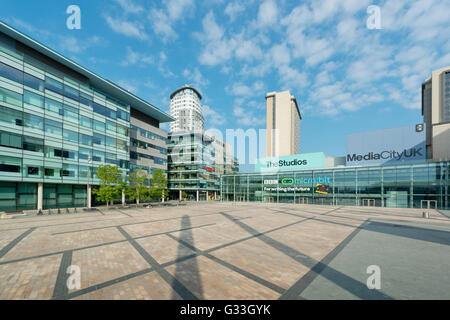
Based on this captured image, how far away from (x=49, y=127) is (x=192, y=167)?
3528 cm

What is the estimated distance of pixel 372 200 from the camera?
37562mm

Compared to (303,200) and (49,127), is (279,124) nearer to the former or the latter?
(303,200)

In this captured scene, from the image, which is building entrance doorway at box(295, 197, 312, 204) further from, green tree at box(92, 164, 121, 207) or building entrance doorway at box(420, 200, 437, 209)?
green tree at box(92, 164, 121, 207)

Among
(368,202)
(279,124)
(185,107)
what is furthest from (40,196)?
(185,107)

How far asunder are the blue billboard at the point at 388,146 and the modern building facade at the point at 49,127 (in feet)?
178

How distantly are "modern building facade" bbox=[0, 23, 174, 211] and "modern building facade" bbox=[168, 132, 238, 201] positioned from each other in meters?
21.7

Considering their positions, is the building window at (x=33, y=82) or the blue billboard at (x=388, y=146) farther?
the blue billboard at (x=388, y=146)

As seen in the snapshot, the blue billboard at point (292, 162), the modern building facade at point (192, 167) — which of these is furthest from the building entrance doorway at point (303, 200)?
the modern building facade at point (192, 167)

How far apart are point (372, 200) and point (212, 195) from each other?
148 ft

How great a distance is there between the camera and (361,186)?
38625mm

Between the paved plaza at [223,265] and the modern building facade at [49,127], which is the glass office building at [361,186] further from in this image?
the modern building facade at [49,127]

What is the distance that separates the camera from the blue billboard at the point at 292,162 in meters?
43.9
